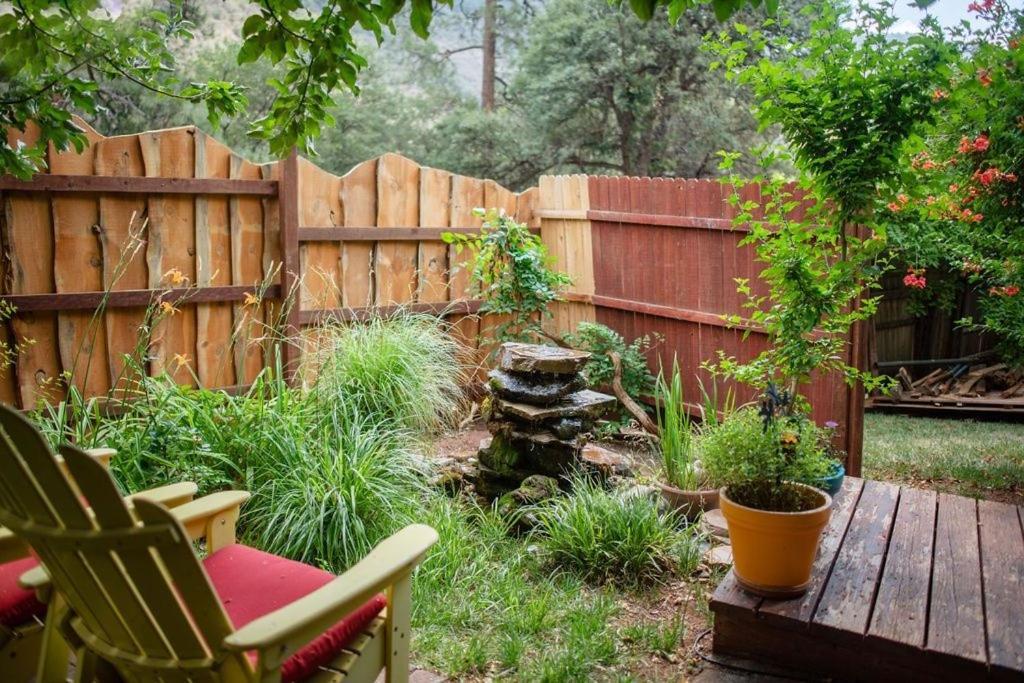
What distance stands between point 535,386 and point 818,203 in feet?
5.39

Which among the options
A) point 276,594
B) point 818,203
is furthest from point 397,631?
point 818,203

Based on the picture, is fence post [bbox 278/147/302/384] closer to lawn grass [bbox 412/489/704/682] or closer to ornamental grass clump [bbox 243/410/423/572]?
ornamental grass clump [bbox 243/410/423/572]

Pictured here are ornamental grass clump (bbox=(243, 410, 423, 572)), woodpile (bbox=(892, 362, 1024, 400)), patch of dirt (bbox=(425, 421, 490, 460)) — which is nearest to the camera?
ornamental grass clump (bbox=(243, 410, 423, 572))

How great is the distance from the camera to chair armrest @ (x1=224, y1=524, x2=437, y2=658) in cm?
124

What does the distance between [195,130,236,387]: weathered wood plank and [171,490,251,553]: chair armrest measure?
2.54 meters

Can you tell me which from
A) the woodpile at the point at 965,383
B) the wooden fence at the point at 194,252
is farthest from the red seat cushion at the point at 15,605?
the woodpile at the point at 965,383

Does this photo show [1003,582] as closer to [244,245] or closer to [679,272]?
[679,272]

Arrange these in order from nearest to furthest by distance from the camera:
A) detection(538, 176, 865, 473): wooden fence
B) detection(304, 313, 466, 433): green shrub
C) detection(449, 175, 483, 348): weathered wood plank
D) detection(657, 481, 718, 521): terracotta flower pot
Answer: detection(657, 481, 718, 521): terracotta flower pot → detection(304, 313, 466, 433): green shrub → detection(538, 176, 865, 473): wooden fence → detection(449, 175, 483, 348): weathered wood plank

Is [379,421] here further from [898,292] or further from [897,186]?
[898,292]

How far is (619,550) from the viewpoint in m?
2.96

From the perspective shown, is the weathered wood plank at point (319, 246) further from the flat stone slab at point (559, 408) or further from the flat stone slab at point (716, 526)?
the flat stone slab at point (716, 526)

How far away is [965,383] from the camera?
785cm

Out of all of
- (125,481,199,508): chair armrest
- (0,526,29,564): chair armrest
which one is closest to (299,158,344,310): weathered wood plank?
(125,481,199,508): chair armrest

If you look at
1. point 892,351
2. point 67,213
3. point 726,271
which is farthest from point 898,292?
point 67,213
